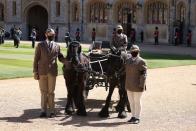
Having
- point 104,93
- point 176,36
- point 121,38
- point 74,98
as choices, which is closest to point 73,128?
point 74,98

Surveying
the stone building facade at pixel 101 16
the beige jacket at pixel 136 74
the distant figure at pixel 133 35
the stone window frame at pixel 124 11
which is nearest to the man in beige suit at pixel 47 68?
the beige jacket at pixel 136 74

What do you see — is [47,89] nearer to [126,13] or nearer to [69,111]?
[69,111]

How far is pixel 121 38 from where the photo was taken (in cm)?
1268

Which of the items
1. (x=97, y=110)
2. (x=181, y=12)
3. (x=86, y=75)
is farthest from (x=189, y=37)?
(x=86, y=75)

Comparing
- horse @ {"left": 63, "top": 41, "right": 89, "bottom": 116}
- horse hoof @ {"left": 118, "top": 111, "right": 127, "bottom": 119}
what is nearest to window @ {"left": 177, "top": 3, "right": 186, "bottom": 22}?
horse @ {"left": 63, "top": 41, "right": 89, "bottom": 116}

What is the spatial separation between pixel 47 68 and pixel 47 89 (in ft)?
1.69

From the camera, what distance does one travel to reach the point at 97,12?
1898 inches

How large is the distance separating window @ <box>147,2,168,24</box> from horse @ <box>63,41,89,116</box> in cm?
3320

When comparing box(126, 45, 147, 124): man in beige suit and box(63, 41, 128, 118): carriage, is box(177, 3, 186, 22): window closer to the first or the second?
box(63, 41, 128, 118): carriage

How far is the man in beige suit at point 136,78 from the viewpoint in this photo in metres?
10.2

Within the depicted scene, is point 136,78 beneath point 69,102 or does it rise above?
above

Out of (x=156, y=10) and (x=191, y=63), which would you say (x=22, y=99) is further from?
(x=156, y=10)

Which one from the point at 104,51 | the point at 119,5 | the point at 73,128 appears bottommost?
the point at 73,128

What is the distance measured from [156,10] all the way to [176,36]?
3709 mm
